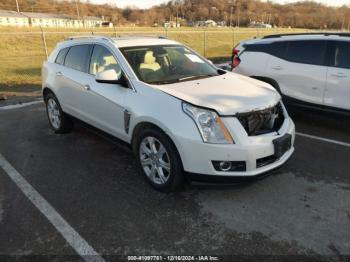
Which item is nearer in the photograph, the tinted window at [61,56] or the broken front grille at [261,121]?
the broken front grille at [261,121]

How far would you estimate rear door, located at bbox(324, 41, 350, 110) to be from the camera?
5.42 metres

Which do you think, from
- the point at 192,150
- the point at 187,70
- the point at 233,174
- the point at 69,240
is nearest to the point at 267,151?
the point at 233,174

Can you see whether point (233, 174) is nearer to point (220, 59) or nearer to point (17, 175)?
point (17, 175)

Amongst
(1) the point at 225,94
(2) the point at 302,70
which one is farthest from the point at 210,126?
(2) the point at 302,70

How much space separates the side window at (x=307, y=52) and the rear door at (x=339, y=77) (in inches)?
7.3

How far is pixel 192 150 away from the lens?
127 inches

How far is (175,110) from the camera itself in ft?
11.0

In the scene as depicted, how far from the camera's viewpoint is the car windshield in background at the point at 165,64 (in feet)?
13.4

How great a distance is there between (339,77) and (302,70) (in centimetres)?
67

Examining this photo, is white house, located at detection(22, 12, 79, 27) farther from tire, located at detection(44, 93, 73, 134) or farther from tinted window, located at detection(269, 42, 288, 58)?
tinted window, located at detection(269, 42, 288, 58)

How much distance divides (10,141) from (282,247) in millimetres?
4642

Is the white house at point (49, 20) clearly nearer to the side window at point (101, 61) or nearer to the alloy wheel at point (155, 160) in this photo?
the side window at point (101, 61)

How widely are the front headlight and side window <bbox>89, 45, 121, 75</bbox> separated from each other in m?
1.42

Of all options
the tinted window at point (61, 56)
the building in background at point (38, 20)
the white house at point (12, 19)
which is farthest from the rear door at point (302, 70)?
the white house at point (12, 19)
